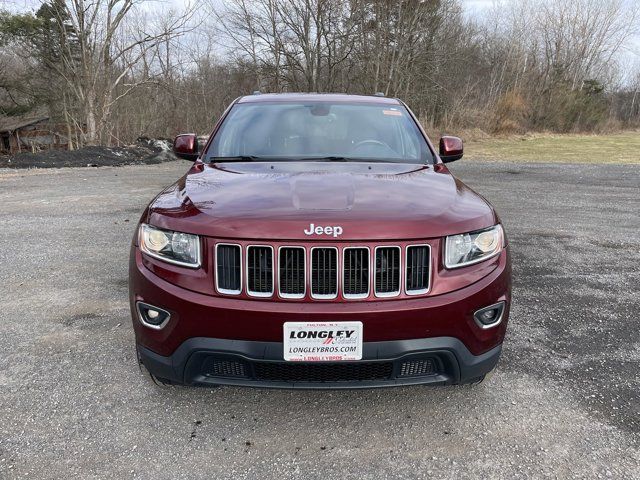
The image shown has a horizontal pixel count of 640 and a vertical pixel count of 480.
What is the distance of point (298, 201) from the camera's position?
2.30 m

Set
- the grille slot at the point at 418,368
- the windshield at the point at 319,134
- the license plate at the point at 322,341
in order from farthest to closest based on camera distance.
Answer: the windshield at the point at 319,134 < the grille slot at the point at 418,368 < the license plate at the point at 322,341

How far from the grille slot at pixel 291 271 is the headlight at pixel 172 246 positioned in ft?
1.29

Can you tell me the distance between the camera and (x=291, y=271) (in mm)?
2098

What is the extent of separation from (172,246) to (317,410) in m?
1.14

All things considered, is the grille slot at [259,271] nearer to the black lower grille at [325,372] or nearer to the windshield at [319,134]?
the black lower grille at [325,372]

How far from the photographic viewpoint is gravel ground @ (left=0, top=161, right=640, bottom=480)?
2180mm

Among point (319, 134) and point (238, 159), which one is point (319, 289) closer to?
point (238, 159)

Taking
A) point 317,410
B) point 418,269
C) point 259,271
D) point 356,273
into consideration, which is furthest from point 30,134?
point 418,269

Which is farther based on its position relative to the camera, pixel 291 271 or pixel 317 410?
pixel 317 410

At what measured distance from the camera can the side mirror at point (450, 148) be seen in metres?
3.93

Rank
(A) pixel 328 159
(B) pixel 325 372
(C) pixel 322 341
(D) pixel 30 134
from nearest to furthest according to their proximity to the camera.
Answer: (C) pixel 322 341
(B) pixel 325 372
(A) pixel 328 159
(D) pixel 30 134

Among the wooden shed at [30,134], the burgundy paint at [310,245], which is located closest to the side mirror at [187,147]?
the burgundy paint at [310,245]

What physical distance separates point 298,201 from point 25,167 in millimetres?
15603

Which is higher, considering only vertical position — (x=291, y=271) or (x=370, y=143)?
(x=370, y=143)
